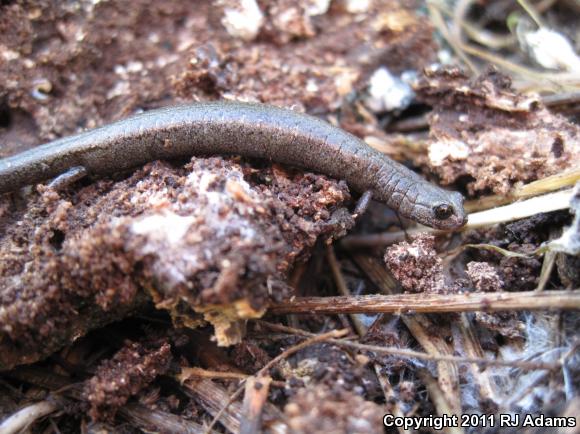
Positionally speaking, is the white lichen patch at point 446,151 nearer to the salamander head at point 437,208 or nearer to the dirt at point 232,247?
the dirt at point 232,247

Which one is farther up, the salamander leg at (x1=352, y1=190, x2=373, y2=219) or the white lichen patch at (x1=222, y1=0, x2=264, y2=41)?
the white lichen patch at (x1=222, y1=0, x2=264, y2=41)

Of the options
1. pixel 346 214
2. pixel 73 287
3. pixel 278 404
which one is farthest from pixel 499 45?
pixel 73 287

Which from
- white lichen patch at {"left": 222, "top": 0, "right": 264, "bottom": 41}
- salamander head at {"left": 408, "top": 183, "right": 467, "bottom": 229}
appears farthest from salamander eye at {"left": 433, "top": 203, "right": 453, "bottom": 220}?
white lichen patch at {"left": 222, "top": 0, "right": 264, "bottom": 41}

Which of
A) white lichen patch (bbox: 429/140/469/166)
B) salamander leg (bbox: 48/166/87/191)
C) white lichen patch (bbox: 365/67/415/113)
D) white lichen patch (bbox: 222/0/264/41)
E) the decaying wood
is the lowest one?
the decaying wood

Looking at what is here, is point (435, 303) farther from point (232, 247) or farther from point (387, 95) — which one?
point (387, 95)

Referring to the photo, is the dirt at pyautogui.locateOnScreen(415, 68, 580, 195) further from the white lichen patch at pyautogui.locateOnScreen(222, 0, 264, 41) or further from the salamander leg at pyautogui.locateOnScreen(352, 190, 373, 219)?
the white lichen patch at pyautogui.locateOnScreen(222, 0, 264, 41)

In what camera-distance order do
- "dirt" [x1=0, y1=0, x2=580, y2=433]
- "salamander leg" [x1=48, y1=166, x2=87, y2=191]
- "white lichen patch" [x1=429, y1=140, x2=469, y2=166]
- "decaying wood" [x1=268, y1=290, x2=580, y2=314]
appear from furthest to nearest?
1. "white lichen patch" [x1=429, y1=140, x2=469, y2=166]
2. "salamander leg" [x1=48, y1=166, x2=87, y2=191]
3. "decaying wood" [x1=268, y1=290, x2=580, y2=314]
4. "dirt" [x1=0, y1=0, x2=580, y2=433]

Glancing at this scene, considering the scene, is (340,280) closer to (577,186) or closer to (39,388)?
(577,186)

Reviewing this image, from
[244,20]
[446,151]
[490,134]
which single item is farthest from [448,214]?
[244,20]
